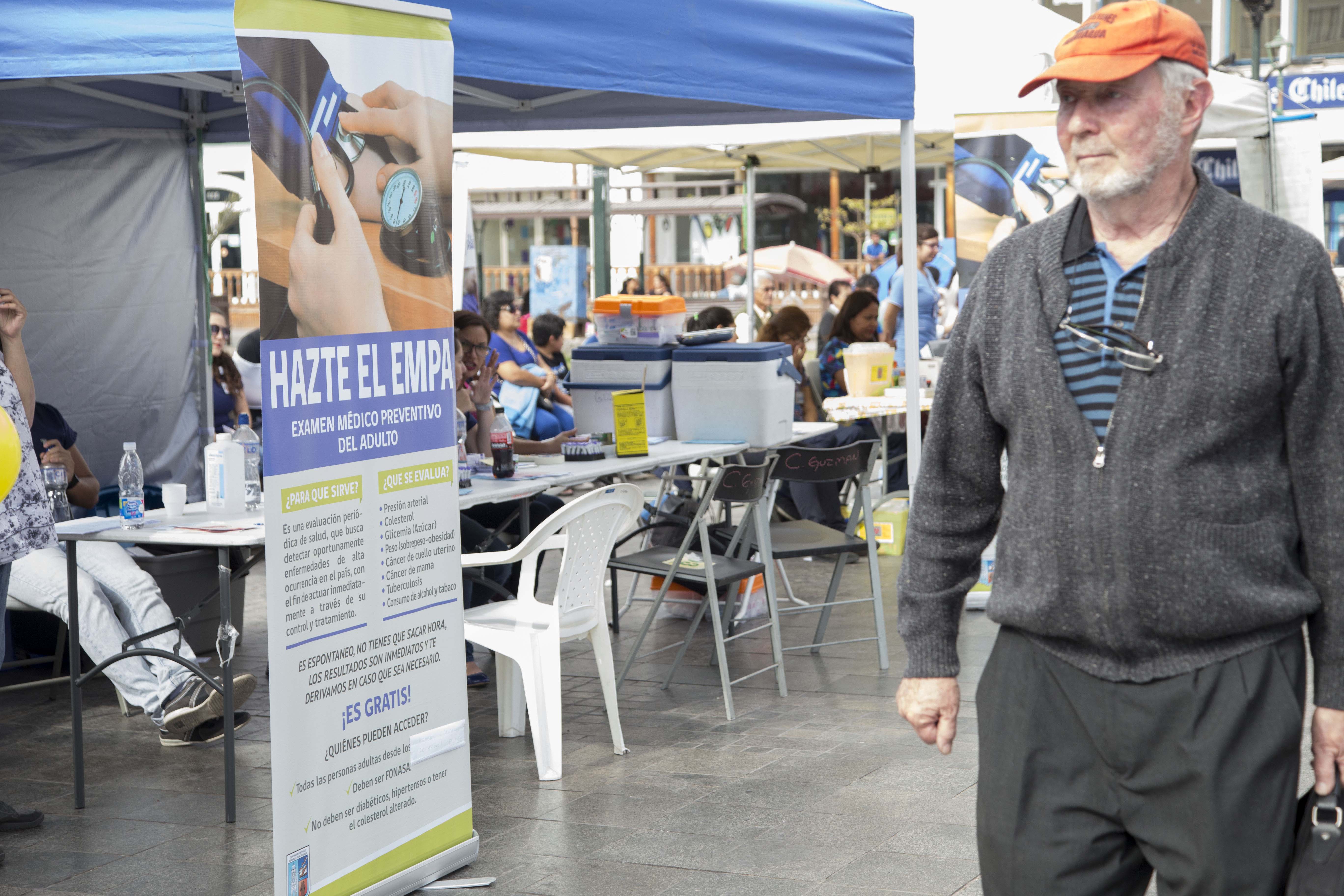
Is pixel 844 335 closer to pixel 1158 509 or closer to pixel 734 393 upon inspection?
pixel 734 393

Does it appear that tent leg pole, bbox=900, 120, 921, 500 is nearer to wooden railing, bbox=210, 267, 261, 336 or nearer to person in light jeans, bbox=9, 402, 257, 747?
person in light jeans, bbox=9, 402, 257, 747

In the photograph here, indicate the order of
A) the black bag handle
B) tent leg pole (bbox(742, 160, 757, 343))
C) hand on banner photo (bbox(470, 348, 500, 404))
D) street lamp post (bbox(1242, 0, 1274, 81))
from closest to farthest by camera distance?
the black bag handle
hand on banner photo (bbox(470, 348, 500, 404))
street lamp post (bbox(1242, 0, 1274, 81))
tent leg pole (bbox(742, 160, 757, 343))

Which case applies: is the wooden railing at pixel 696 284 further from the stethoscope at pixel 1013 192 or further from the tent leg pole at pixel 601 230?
the stethoscope at pixel 1013 192

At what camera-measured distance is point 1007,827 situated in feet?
6.44

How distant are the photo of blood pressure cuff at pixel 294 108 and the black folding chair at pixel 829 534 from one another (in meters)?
2.76

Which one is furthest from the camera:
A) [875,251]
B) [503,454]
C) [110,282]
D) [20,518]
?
[875,251]

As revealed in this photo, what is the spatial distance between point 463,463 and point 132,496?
1.30m

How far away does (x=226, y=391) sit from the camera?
8.11 m

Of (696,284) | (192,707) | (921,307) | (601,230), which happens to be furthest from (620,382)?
(696,284)

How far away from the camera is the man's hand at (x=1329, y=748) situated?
1.83m

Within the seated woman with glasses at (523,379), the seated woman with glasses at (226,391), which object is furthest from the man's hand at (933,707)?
the seated woman with glasses at (523,379)

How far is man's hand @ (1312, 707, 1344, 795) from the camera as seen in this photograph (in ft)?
5.99

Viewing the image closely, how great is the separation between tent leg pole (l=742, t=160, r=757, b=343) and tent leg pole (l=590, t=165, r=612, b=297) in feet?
15.8

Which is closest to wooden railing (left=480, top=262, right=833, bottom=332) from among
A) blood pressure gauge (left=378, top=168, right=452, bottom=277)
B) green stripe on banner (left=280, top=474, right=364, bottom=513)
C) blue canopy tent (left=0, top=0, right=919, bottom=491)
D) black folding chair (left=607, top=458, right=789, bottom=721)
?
blue canopy tent (left=0, top=0, right=919, bottom=491)
